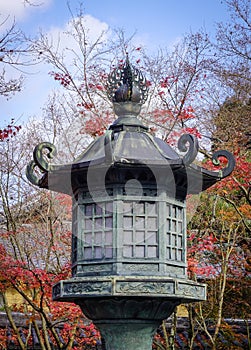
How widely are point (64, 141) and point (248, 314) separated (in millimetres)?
6951

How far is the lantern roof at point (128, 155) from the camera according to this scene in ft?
16.2

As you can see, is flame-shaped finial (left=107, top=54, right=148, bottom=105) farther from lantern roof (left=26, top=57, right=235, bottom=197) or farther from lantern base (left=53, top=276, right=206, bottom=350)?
lantern base (left=53, top=276, right=206, bottom=350)

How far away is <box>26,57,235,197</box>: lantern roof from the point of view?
4945 mm

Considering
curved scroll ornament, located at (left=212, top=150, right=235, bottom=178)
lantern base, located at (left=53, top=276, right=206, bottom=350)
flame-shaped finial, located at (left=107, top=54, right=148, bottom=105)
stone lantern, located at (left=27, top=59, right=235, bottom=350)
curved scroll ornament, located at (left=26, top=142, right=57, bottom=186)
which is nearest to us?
lantern base, located at (left=53, top=276, right=206, bottom=350)

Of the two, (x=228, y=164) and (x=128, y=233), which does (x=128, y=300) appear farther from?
(x=228, y=164)

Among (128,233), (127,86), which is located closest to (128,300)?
(128,233)

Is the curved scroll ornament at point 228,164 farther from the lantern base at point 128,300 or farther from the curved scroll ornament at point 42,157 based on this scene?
the curved scroll ornament at point 42,157

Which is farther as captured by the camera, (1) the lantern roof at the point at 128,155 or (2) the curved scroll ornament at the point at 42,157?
(2) the curved scroll ornament at the point at 42,157

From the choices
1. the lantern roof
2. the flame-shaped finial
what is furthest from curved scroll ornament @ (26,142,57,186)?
the flame-shaped finial

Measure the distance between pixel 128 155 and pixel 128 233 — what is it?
715 mm

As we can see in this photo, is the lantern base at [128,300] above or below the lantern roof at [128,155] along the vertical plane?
below

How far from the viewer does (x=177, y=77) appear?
34.4ft

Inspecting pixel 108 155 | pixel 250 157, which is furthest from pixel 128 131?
pixel 250 157

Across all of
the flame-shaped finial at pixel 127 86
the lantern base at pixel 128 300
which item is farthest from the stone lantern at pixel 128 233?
the flame-shaped finial at pixel 127 86
